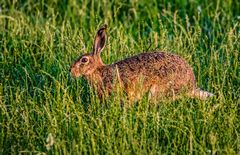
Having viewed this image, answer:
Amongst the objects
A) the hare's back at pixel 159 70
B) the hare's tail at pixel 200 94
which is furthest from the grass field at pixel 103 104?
the hare's back at pixel 159 70

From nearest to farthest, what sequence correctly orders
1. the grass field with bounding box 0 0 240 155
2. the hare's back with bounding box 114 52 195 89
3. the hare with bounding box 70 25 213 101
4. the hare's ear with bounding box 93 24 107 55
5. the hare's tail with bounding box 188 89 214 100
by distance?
the grass field with bounding box 0 0 240 155 < the hare's tail with bounding box 188 89 214 100 < the hare with bounding box 70 25 213 101 < the hare's back with bounding box 114 52 195 89 < the hare's ear with bounding box 93 24 107 55

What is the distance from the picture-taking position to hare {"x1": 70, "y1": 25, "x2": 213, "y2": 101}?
5.74 m

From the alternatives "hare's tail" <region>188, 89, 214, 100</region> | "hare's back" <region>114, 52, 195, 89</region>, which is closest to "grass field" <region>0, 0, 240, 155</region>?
"hare's tail" <region>188, 89, 214, 100</region>

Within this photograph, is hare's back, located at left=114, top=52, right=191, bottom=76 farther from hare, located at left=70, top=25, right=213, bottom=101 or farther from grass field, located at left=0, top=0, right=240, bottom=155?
grass field, located at left=0, top=0, right=240, bottom=155

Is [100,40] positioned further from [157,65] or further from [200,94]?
[200,94]

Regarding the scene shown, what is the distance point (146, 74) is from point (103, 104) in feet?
1.84

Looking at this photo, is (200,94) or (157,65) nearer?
(200,94)

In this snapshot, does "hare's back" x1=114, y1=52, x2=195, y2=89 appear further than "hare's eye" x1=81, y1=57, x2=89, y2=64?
No

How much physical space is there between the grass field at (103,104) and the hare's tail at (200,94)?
5 centimetres

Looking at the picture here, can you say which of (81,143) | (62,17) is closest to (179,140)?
(81,143)

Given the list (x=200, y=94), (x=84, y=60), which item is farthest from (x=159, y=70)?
(x=84, y=60)

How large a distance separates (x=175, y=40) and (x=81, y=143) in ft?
7.26

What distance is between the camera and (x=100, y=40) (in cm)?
608

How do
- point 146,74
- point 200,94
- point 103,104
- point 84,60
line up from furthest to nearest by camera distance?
1. point 84,60
2. point 146,74
3. point 200,94
4. point 103,104
